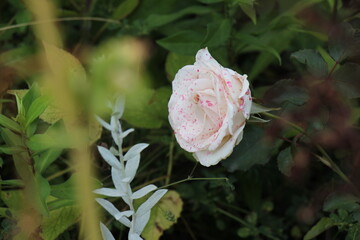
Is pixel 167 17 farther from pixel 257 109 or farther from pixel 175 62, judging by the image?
pixel 257 109

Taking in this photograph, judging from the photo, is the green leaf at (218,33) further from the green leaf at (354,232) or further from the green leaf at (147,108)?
the green leaf at (354,232)

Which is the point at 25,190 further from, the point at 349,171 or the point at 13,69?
the point at 349,171

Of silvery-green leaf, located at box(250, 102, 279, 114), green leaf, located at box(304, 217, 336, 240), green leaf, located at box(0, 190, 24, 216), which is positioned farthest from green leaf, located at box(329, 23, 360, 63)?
green leaf, located at box(0, 190, 24, 216)

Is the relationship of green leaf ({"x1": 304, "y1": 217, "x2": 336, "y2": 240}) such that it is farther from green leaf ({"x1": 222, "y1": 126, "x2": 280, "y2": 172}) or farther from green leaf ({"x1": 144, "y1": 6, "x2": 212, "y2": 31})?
green leaf ({"x1": 144, "y1": 6, "x2": 212, "y2": 31})

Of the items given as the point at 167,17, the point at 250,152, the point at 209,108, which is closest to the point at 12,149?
the point at 209,108

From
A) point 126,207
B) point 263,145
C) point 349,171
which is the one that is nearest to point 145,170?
point 126,207
